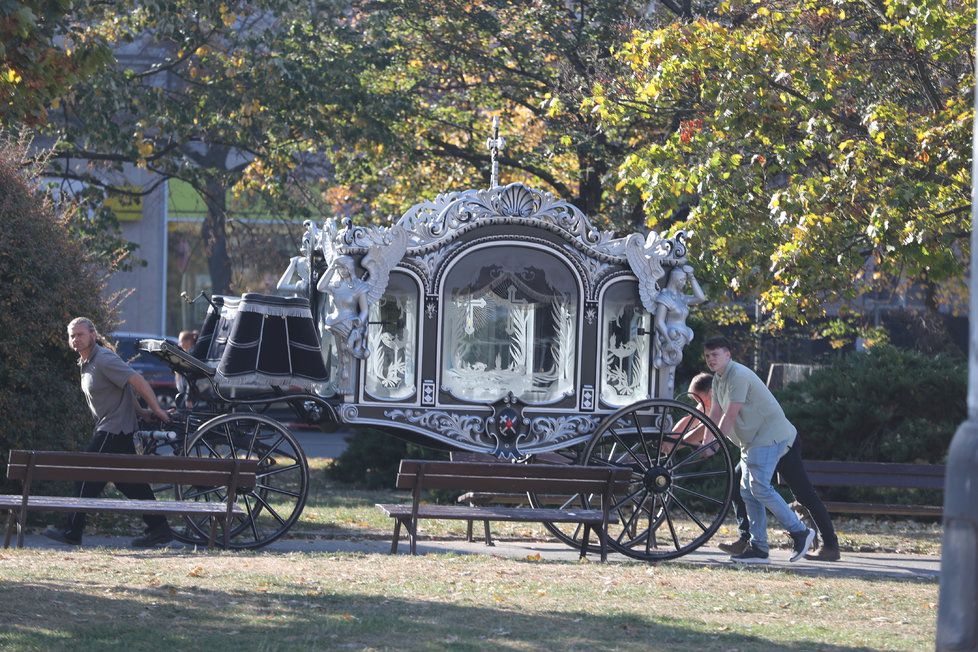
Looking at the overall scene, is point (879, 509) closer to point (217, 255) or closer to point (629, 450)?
point (629, 450)

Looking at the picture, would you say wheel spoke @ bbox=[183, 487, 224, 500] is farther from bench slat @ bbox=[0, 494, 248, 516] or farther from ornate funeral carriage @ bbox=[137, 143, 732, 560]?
bench slat @ bbox=[0, 494, 248, 516]

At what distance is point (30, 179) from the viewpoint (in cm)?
1327

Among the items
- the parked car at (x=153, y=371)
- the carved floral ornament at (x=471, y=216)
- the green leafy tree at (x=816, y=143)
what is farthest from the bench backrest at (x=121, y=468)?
the parked car at (x=153, y=371)

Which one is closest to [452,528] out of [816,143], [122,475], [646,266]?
[646,266]

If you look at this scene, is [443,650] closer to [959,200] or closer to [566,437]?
[566,437]

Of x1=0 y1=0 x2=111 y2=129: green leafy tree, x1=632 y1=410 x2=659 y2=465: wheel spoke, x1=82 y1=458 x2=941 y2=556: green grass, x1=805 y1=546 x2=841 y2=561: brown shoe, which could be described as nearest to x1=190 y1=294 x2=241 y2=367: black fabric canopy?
x1=82 y1=458 x2=941 y2=556: green grass

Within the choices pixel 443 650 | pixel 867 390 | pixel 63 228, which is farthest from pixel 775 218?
pixel 443 650

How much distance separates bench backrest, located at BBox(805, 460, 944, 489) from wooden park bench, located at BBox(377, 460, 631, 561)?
299 centimetres

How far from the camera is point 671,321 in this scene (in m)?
12.2

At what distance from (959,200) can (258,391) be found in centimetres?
698

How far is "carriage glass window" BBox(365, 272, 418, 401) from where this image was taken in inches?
468

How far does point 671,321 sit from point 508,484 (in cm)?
227

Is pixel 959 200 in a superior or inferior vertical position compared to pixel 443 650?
superior

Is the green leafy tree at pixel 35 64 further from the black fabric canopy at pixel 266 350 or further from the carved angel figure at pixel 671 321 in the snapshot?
the carved angel figure at pixel 671 321
